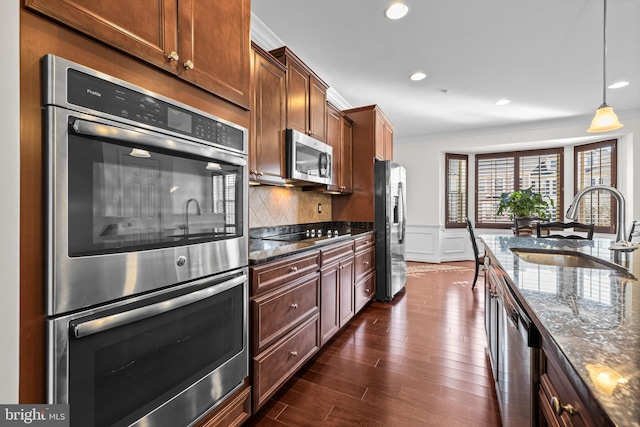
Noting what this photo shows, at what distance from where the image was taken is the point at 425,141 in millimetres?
6309

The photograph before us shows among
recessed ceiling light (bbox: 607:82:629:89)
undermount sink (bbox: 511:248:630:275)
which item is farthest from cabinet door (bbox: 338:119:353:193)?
recessed ceiling light (bbox: 607:82:629:89)

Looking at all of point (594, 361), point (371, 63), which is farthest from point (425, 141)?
point (594, 361)

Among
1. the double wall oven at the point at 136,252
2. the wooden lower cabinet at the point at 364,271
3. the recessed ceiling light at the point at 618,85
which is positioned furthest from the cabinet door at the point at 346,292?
the recessed ceiling light at the point at 618,85

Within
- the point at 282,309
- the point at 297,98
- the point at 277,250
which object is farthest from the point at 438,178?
the point at 282,309

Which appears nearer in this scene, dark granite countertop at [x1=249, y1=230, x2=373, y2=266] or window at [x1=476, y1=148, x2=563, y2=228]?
dark granite countertop at [x1=249, y1=230, x2=373, y2=266]

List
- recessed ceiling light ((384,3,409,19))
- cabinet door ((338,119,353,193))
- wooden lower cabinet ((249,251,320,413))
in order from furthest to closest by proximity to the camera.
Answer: cabinet door ((338,119,353,193)) → recessed ceiling light ((384,3,409,19)) → wooden lower cabinet ((249,251,320,413))

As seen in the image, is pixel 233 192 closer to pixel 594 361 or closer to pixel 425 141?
pixel 594 361

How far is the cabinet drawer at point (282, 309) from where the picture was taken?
5.28ft

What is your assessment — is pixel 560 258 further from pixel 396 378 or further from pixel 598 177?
pixel 598 177

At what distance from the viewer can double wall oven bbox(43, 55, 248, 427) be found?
2.73 ft

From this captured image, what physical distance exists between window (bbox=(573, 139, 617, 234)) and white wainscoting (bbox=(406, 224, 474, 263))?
2074mm

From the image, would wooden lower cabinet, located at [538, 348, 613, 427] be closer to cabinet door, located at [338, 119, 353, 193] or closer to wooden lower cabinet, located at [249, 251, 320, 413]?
wooden lower cabinet, located at [249, 251, 320, 413]

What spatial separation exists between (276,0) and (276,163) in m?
1.21

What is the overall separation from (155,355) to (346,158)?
3.01 metres
